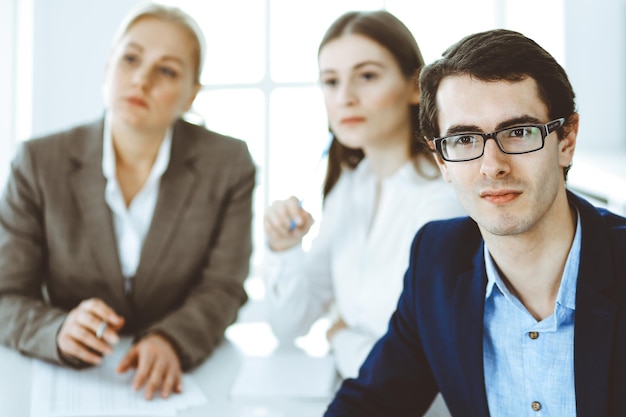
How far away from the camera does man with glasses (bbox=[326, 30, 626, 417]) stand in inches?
39.1

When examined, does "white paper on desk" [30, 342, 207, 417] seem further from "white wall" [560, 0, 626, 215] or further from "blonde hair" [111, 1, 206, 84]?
"white wall" [560, 0, 626, 215]

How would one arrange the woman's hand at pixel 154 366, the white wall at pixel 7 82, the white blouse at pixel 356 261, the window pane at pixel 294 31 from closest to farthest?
the woman's hand at pixel 154 366 < the white blouse at pixel 356 261 < the white wall at pixel 7 82 < the window pane at pixel 294 31

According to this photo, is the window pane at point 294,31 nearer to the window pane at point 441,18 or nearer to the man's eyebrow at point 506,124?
the window pane at point 441,18

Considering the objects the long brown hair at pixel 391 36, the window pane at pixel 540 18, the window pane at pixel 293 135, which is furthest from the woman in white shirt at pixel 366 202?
the window pane at pixel 540 18

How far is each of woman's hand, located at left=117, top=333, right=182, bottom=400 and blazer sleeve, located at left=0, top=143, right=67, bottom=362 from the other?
0.58ft

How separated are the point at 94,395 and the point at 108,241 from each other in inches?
18.2

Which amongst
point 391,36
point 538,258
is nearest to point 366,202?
point 391,36

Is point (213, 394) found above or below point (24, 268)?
below

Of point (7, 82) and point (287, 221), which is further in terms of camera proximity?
point (7, 82)

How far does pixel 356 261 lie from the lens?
5.53 ft

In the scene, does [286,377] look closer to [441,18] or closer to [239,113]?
[239,113]

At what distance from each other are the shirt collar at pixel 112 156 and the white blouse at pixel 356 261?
37 centimetres

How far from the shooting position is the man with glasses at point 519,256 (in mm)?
993

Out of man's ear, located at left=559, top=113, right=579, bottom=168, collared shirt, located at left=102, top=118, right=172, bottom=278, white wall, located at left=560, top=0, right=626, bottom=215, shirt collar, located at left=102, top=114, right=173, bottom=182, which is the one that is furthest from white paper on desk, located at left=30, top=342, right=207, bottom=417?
white wall, located at left=560, top=0, right=626, bottom=215
